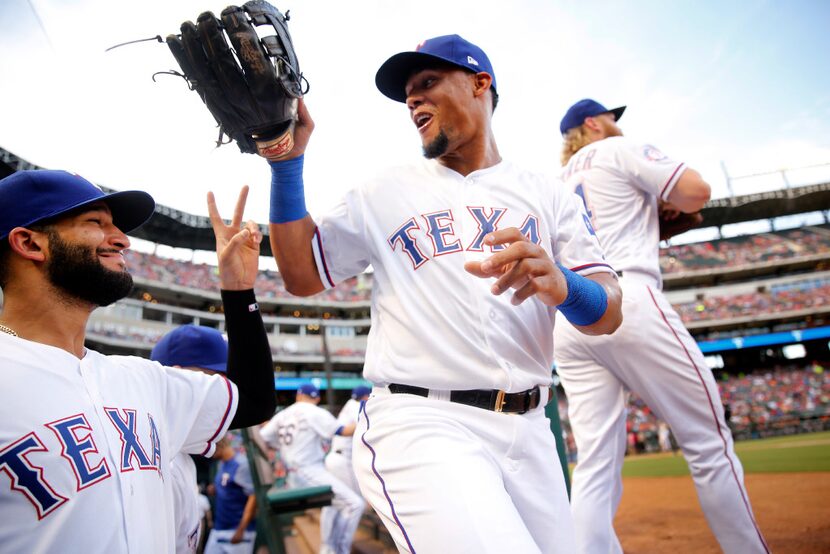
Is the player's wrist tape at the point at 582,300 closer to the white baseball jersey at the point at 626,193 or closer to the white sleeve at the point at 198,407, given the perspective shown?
the white baseball jersey at the point at 626,193

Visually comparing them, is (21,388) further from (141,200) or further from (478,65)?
(478,65)

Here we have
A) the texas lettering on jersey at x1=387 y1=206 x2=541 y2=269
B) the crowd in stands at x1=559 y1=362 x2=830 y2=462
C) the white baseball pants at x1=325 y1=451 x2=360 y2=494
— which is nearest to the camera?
the texas lettering on jersey at x1=387 y1=206 x2=541 y2=269

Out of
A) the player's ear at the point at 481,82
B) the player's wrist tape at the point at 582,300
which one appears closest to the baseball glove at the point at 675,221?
the player's ear at the point at 481,82

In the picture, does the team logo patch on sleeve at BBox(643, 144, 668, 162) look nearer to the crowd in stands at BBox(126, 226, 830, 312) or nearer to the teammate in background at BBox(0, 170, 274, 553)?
the teammate in background at BBox(0, 170, 274, 553)

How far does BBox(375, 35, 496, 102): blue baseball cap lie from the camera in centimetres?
204

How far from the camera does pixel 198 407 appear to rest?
6.16ft

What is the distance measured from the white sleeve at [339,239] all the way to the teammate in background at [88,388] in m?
0.31

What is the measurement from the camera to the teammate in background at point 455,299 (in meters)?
1.34

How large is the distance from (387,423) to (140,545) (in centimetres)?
70

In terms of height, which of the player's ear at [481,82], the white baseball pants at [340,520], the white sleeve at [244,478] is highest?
the player's ear at [481,82]

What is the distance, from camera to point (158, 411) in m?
1.74

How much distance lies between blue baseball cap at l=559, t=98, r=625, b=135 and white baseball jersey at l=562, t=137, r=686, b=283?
1.12 feet

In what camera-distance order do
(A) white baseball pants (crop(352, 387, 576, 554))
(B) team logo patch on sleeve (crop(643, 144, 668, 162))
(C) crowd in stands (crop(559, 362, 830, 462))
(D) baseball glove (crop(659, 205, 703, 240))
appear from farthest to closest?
(C) crowd in stands (crop(559, 362, 830, 462)), (D) baseball glove (crop(659, 205, 703, 240)), (B) team logo patch on sleeve (crop(643, 144, 668, 162)), (A) white baseball pants (crop(352, 387, 576, 554))

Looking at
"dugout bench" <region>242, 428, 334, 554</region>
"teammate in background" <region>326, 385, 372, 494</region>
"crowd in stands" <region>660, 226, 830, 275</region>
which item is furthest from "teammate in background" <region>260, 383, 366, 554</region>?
"crowd in stands" <region>660, 226, 830, 275</region>
